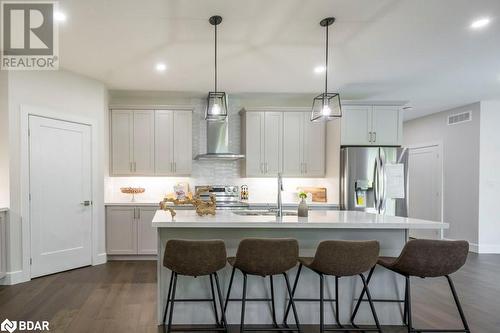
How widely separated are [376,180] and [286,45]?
2.50m

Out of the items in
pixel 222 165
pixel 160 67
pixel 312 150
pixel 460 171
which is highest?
pixel 160 67

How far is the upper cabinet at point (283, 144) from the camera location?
5.27 m

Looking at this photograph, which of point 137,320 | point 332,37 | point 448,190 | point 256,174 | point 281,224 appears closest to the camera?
point 281,224

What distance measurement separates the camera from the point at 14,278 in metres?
3.66

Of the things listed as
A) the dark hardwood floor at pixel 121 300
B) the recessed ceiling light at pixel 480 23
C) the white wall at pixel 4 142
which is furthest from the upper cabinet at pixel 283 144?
the white wall at pixel 4 142

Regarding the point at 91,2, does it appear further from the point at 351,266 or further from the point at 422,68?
the point at 422,68

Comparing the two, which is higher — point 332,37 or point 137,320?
point 332,37

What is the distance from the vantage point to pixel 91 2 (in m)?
2.56

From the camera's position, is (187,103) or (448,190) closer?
(187,103)

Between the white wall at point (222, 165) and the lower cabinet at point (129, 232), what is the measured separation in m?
0.54

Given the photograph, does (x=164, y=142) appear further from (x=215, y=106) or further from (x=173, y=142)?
(x=215, y=106)

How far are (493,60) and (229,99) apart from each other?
377 centimetres

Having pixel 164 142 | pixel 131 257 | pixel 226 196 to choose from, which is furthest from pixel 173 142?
pixel 131 257

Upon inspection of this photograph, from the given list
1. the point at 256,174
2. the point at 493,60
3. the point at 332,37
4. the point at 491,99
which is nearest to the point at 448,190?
the point at 491,99
